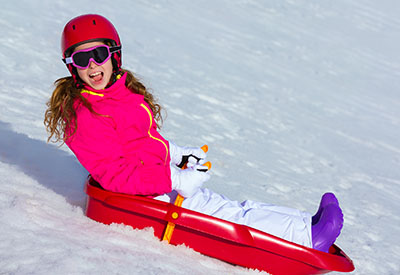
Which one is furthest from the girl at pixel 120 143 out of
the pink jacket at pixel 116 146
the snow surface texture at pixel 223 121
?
the snow surface texture at pixel 223 121

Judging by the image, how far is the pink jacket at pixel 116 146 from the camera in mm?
2555

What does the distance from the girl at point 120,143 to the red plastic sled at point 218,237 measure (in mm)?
85

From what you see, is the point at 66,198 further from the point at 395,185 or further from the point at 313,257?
the point at 395,185

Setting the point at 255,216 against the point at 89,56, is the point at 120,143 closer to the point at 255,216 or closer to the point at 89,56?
the point at 89,56

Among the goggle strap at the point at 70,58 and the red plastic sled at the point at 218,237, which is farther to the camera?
the goggle strap at the point at 70,58

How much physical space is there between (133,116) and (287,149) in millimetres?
3103

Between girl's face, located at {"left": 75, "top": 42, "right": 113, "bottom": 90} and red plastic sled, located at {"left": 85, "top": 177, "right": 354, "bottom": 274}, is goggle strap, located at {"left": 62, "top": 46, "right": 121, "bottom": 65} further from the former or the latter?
red plastic sled, located at {"left": 85, "top": 177, "right": 354, "bottom": 274}

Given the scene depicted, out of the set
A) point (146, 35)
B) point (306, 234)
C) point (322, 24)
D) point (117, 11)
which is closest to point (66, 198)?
point (306, 234)

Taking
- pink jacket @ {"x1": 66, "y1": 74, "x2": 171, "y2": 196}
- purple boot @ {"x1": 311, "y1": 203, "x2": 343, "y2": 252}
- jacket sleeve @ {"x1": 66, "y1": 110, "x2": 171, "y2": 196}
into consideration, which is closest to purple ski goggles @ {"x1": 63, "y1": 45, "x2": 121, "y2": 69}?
pink jacket @ {"x1": 66, "y1": 74, "x2": 171, "y2": 196}

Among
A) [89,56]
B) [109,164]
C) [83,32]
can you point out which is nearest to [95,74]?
[89,56]

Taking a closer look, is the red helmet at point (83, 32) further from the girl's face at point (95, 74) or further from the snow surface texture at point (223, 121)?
the snow surface texture at point (223, 121)

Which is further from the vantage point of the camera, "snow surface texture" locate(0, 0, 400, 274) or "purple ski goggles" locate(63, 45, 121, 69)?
"purple ski goggles" locate(63, 45, 121, 69)

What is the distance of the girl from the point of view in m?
2.57

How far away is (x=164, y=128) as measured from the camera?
500 centimetres
